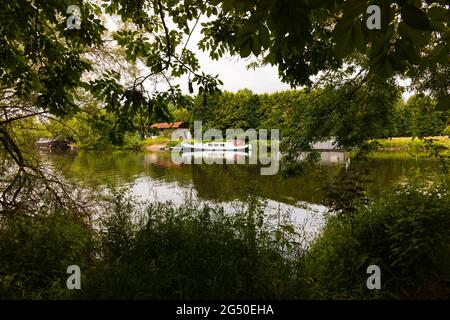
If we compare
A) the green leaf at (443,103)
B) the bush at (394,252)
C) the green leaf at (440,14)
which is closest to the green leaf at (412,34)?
the green leaf at (440,14)

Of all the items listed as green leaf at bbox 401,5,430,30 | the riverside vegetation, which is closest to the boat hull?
the riverside vegetation

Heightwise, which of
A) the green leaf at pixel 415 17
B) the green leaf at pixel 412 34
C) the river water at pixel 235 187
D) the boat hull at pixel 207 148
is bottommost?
the river water at pixel 235 187

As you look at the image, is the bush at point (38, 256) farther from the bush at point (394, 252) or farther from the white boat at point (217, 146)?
the white boat at point (217, 146)

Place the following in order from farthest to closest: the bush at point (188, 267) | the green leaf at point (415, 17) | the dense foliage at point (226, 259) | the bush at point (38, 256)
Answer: the bush at point (38, 256) < the dense foliage at point (226, 259) < the bush at point (188, 267) < the green leaf at point (415, 17)

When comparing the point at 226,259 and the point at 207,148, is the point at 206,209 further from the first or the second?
the point at 207,148

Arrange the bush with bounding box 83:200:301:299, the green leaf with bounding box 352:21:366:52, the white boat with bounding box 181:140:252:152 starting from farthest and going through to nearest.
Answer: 1. the white boat with bounding box 181:140:252:152
2. the bush with bounding box 83:200:301:299
3. the green leaf with bounding box 352:21:366:52

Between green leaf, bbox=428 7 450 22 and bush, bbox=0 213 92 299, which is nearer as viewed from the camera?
green leaf, bbox=428 7 450 22

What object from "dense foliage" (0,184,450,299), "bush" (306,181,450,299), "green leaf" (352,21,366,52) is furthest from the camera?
"bush" (306,181,450,299)

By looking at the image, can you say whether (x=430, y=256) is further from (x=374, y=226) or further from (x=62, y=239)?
(x=62, y=239)

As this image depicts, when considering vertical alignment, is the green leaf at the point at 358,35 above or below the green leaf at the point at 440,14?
below

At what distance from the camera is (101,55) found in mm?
8719

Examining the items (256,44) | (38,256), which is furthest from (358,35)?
(38,256)

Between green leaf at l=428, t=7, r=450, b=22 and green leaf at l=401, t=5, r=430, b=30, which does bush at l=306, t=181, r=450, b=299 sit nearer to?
green leaf at l=428, t=7, r=450, b=22
